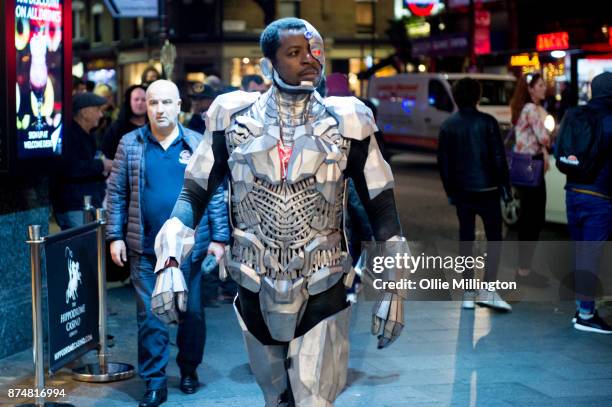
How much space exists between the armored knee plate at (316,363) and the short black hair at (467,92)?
A: 5286 millimetres

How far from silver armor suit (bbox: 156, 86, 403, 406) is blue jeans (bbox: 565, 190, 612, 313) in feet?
14.1

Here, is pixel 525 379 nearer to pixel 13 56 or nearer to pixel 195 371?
pixel 195 371

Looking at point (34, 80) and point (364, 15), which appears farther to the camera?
point (364, 15)

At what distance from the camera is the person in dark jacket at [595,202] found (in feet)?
27.3

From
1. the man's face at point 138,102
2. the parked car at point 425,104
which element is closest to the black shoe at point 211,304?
the man's face at point 138,102

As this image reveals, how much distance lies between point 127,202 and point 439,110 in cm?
1975

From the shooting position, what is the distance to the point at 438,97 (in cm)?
2628

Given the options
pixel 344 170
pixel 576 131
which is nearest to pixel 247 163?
pixel 344 170

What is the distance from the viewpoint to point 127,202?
22.6 feet

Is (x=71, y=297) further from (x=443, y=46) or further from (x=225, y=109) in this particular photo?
(x=443, y=46)

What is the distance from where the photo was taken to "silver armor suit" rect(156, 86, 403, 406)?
4.29m

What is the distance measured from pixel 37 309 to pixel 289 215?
8.42 feet

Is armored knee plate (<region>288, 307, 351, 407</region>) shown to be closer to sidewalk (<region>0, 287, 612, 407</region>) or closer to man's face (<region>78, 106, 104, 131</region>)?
sidewalk (<region>0, 287, 612, 407</region>)

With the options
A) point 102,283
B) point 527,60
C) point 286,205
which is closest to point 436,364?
point 102,283
